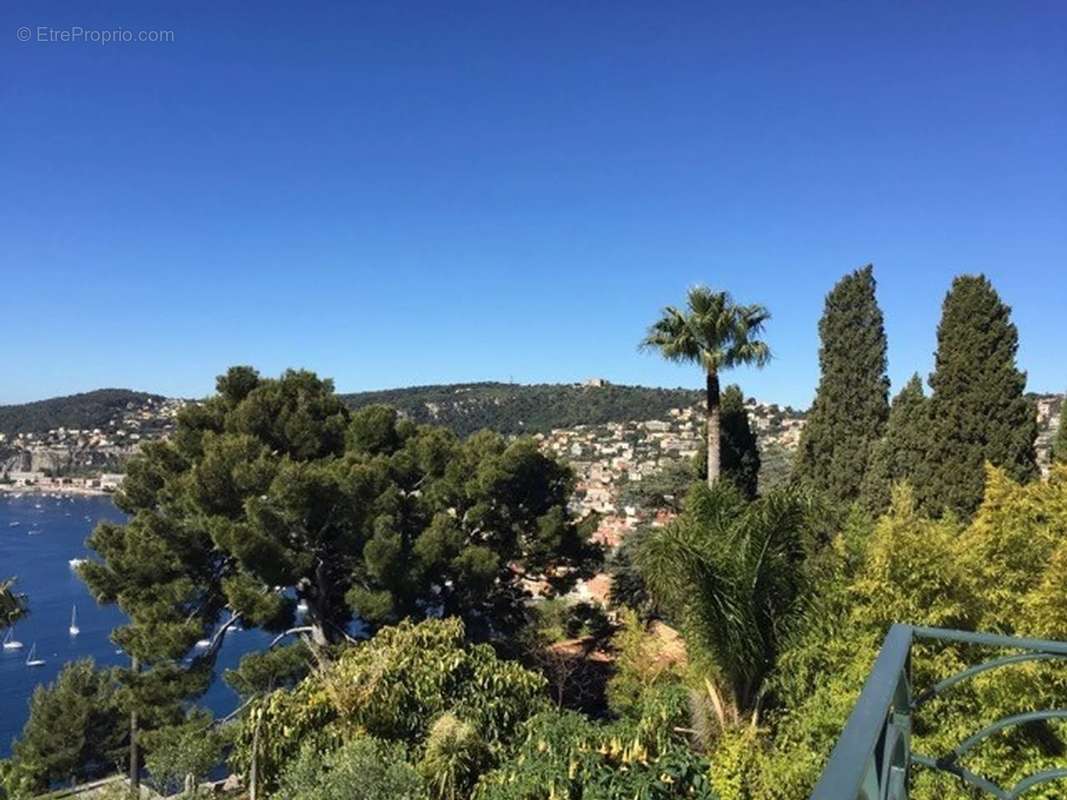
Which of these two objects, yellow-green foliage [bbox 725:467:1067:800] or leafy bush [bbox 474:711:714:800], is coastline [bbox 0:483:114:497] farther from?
yellow-green foliage [bbox 725:467:1067:800]

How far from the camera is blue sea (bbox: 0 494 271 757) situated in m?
35.1

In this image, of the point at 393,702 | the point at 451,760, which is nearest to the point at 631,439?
the point at 393,702

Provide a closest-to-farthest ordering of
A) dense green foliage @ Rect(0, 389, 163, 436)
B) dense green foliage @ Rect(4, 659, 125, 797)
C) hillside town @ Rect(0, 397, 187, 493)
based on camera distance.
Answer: dense green foliage @ Rect(4, 659, 125, 797), hillside town @ Rect(0, 397, 187, 493), dense green foliage @ Rect(0, 389, 163, 436)

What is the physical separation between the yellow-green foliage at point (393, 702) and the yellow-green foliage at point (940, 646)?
3.28 metres

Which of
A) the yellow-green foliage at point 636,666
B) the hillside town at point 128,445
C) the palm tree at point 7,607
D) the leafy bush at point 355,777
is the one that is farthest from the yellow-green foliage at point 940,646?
the hillside town at point 128,445

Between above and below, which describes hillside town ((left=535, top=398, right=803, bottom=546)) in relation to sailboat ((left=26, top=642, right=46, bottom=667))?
above

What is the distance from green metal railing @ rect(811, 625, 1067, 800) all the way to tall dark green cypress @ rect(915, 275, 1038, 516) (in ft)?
44.9

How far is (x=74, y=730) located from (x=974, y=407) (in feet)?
87.9

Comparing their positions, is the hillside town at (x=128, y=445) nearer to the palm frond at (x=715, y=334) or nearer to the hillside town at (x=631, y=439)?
the hillside town at (x=631, y=439)

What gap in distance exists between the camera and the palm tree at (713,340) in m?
15.5

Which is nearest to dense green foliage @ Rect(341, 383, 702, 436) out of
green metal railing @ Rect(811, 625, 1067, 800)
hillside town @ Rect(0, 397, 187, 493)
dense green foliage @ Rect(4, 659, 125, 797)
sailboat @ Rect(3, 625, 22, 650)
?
hillside town @ Rect(0, 397, 187, 493)

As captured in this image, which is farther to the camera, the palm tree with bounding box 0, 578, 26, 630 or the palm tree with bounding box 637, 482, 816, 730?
the palm tree with bounding box 0, 578, 26, 630

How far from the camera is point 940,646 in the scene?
7.32 metres

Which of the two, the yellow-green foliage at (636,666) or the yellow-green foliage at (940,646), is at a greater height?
the yellow-green foliage at (940,646)
